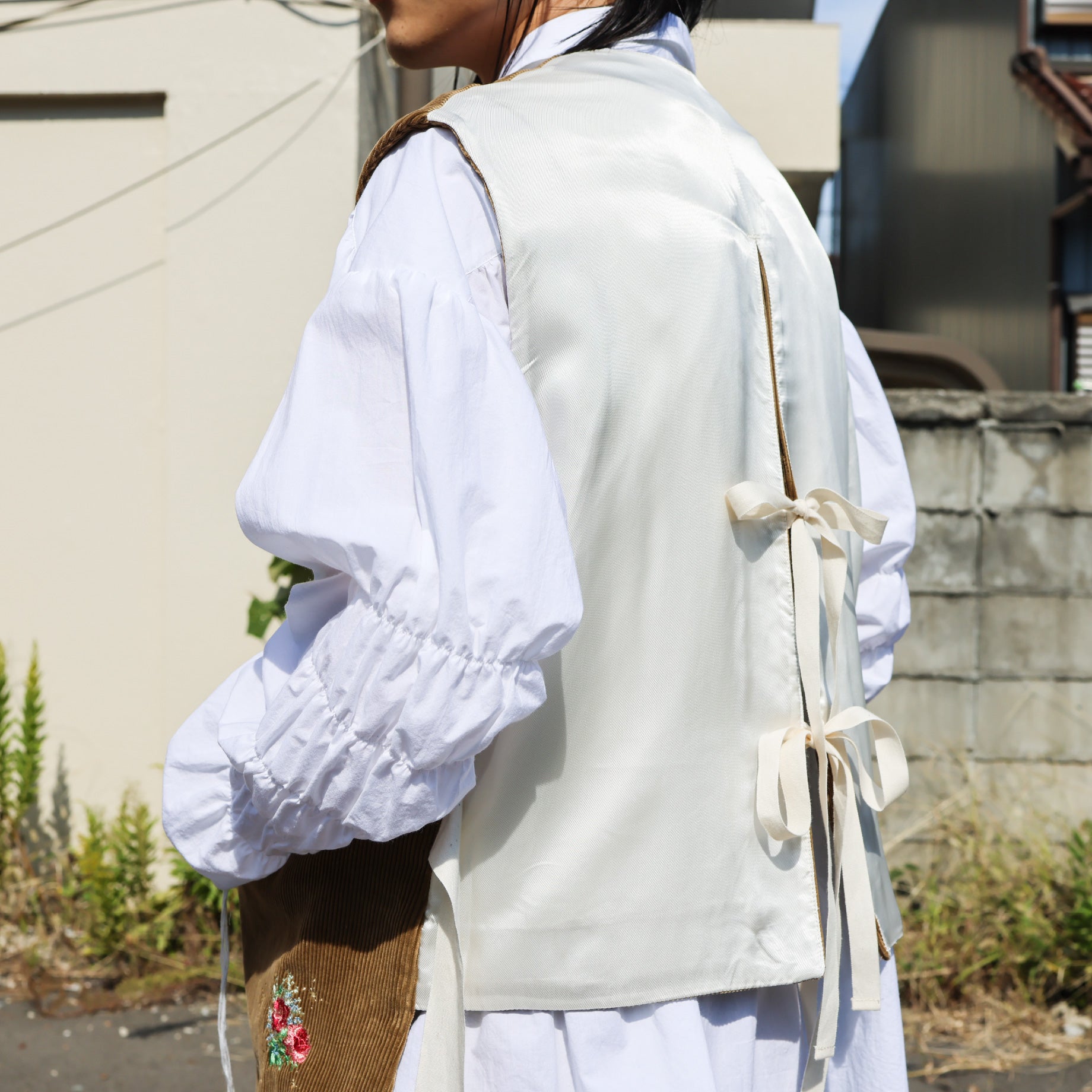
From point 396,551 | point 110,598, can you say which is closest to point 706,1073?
point 396,551

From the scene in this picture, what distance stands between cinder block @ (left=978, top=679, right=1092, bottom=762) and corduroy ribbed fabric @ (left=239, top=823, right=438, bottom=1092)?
117 inches

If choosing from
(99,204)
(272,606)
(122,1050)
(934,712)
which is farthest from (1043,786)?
(99,204)

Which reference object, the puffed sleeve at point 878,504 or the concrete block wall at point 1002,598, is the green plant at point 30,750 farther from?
the puffed sleeve at point 878,504

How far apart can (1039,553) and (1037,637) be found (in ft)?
0.86

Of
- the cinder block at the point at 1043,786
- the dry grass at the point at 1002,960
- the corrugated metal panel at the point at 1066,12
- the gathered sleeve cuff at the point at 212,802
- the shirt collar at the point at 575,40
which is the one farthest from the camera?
the corrugated metal panel at the point at 1066,12

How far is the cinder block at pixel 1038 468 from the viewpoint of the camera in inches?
135

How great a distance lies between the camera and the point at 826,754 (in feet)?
2.99

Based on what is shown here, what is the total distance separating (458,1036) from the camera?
0.78 m

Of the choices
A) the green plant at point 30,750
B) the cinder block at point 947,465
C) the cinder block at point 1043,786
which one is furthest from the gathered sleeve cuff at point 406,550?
the cinder block at point 1043,786

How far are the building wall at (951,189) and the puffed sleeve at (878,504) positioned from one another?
21.8ft

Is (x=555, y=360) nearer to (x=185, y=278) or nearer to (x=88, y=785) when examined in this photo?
(x=185, y=278)

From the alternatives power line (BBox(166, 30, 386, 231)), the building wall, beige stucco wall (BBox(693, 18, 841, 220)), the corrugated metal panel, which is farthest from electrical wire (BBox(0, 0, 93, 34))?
the corrugated metal panel

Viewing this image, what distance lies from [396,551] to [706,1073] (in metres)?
0.45

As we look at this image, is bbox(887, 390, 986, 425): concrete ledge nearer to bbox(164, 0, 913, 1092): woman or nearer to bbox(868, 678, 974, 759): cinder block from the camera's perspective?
bbox(868, 678, 974, 759): cinder block
